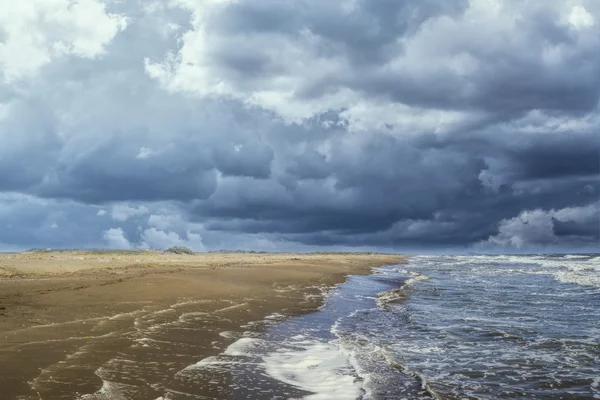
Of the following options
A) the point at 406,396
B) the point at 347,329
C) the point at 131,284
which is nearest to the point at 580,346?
the point at 347,329

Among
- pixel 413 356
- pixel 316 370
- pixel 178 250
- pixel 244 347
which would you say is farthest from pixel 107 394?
pixel 178 250

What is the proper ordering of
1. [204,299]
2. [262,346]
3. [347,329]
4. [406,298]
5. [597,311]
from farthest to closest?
[406,298] < [597,311] < [204,299] < [347,329] < [262,346]

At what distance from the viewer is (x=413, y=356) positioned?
1270 centimetres

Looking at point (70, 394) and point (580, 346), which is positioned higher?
point (70, 394)

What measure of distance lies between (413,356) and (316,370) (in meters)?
3.07

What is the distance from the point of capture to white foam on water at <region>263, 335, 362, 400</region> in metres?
9.39

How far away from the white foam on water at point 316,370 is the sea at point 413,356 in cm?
2

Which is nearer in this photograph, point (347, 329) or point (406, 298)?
point (347, 329)

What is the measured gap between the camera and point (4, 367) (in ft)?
30.2

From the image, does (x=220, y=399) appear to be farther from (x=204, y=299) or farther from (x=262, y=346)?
(x=204, y=299)

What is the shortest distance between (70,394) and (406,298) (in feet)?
68.4

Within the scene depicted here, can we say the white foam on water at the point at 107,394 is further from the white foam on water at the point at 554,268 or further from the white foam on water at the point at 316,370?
the white foam on water at the point at 554,268

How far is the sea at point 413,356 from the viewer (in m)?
9.66

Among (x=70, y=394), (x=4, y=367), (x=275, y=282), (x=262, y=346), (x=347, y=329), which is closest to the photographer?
(x=70, y=394)
